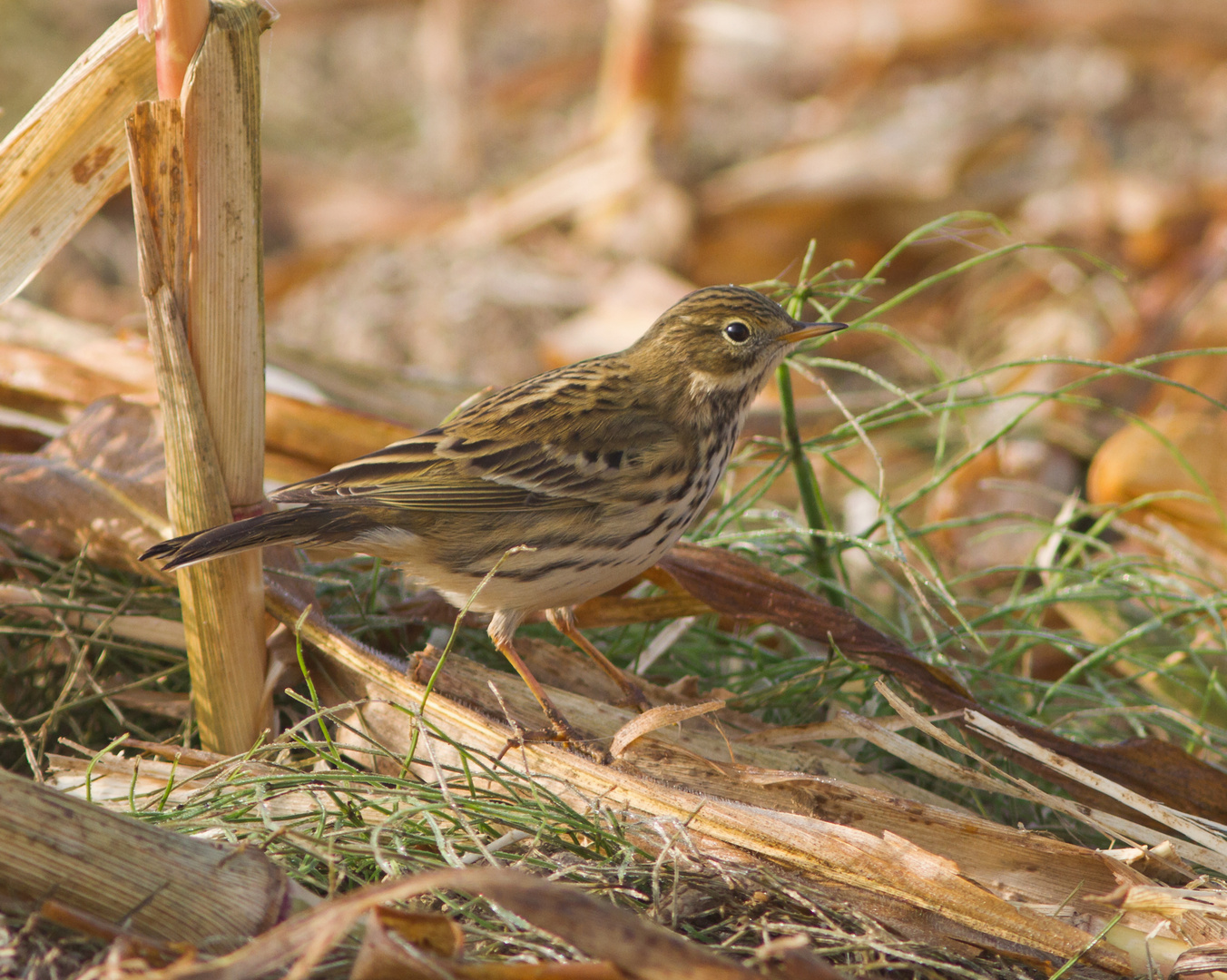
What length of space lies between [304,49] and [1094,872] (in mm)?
10847

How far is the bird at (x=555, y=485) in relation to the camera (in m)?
3.12

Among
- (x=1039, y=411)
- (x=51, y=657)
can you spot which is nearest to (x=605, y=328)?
(x=1039, y=411)

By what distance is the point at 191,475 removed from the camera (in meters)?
2.71

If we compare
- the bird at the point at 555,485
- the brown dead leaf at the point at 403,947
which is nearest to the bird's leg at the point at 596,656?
the bird at the point at 555,485

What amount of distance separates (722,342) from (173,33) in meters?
1.73

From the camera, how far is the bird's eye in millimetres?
3566

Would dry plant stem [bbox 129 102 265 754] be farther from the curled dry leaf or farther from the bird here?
the curled dry leaf

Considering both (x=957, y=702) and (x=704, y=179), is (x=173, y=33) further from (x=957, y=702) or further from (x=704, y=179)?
(x=704, y=179)

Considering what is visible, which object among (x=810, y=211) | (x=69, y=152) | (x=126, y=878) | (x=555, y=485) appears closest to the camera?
(x=126, y=878)

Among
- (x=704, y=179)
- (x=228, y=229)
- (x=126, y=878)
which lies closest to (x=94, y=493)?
(x=228, y=229)

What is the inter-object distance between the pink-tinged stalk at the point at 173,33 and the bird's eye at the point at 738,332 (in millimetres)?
1670

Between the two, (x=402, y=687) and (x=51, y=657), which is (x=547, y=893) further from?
(x=51, y=657)

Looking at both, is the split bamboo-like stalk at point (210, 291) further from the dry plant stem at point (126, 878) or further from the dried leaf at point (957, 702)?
the dried leaf at point (957, 702)

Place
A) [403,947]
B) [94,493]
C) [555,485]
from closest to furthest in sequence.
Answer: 1. [403,947]
2. [555,485]
3. [94,493]
